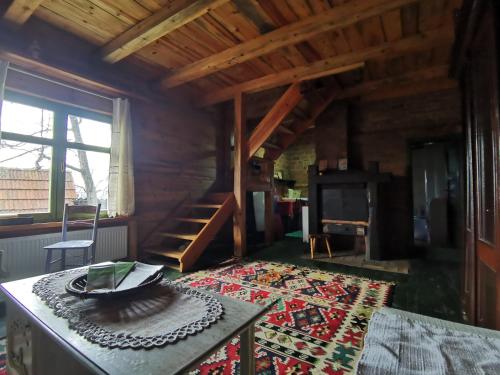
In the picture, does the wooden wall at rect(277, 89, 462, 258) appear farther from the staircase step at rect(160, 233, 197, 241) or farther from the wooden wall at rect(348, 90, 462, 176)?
the staircase step at rect(160, 233, 197, 241)

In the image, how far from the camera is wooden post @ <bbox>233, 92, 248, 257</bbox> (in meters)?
3.69

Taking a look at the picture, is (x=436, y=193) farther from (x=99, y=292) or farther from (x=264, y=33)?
(x=99, y=292)

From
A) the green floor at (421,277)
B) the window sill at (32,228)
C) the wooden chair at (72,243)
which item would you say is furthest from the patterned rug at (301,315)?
the window sill at (32,228)

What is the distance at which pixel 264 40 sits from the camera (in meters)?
2.48

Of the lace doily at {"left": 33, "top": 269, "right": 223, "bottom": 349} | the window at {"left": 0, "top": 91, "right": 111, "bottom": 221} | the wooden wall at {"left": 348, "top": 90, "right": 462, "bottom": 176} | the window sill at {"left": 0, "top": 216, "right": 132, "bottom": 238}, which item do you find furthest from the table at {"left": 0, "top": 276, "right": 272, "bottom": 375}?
the wooden wall at {"left": 348, "top": 90, "right": 462, "bottom": 176}

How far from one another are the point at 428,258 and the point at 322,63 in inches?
122

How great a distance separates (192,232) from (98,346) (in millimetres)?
3069

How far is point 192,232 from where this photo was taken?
12.2ft

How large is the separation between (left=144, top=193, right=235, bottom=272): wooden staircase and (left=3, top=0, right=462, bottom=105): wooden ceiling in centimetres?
189

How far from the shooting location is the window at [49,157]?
7.91ft

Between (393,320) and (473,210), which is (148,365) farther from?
(473,210)

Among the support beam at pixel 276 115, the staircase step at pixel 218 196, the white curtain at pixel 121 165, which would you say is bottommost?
the staircase step at pixel 218 196

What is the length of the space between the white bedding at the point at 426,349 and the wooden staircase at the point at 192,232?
7.96ft

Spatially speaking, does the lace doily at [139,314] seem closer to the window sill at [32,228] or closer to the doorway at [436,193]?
the window sill at [32,228]
